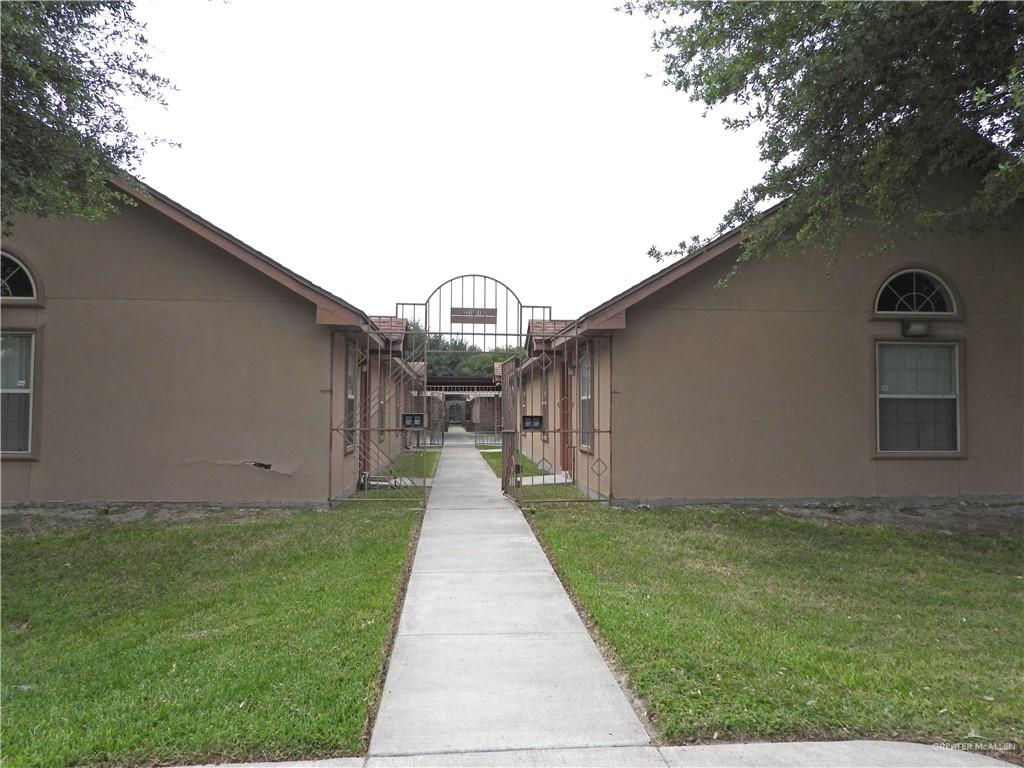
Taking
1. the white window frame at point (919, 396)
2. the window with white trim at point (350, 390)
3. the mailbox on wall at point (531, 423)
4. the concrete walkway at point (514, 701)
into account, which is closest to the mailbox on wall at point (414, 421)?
the window with white trim at point (350, 390)

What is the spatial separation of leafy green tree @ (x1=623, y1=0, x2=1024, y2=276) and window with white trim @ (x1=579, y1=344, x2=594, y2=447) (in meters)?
3.75

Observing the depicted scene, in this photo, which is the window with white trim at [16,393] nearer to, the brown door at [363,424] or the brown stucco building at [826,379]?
the brown door at [363,424]

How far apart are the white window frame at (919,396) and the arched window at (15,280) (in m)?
13.1

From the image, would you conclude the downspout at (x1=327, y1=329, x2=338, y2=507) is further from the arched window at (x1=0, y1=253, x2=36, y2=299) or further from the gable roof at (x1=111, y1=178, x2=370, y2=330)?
the arched window at (x1=0, y1=253, x2=36, y2=299)

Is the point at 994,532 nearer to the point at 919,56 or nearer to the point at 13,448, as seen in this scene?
the point at 919,56

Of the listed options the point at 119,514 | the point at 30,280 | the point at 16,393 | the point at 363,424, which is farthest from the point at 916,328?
the point at 16,393

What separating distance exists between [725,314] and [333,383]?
631cm

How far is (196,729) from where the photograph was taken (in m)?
3.58

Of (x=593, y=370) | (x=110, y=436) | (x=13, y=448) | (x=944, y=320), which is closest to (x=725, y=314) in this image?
(x=593, y=370)

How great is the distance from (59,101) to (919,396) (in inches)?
484

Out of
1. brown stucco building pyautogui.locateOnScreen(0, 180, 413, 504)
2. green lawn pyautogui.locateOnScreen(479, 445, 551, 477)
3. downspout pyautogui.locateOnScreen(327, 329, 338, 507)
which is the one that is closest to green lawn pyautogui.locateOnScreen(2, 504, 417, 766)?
brown stucco building pyautogui.locateOnScreen(0, 180, 413, 504)

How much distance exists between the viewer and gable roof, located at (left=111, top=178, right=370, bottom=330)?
9.64 metres

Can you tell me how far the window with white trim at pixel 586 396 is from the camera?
11.8 metres

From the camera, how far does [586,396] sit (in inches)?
497
